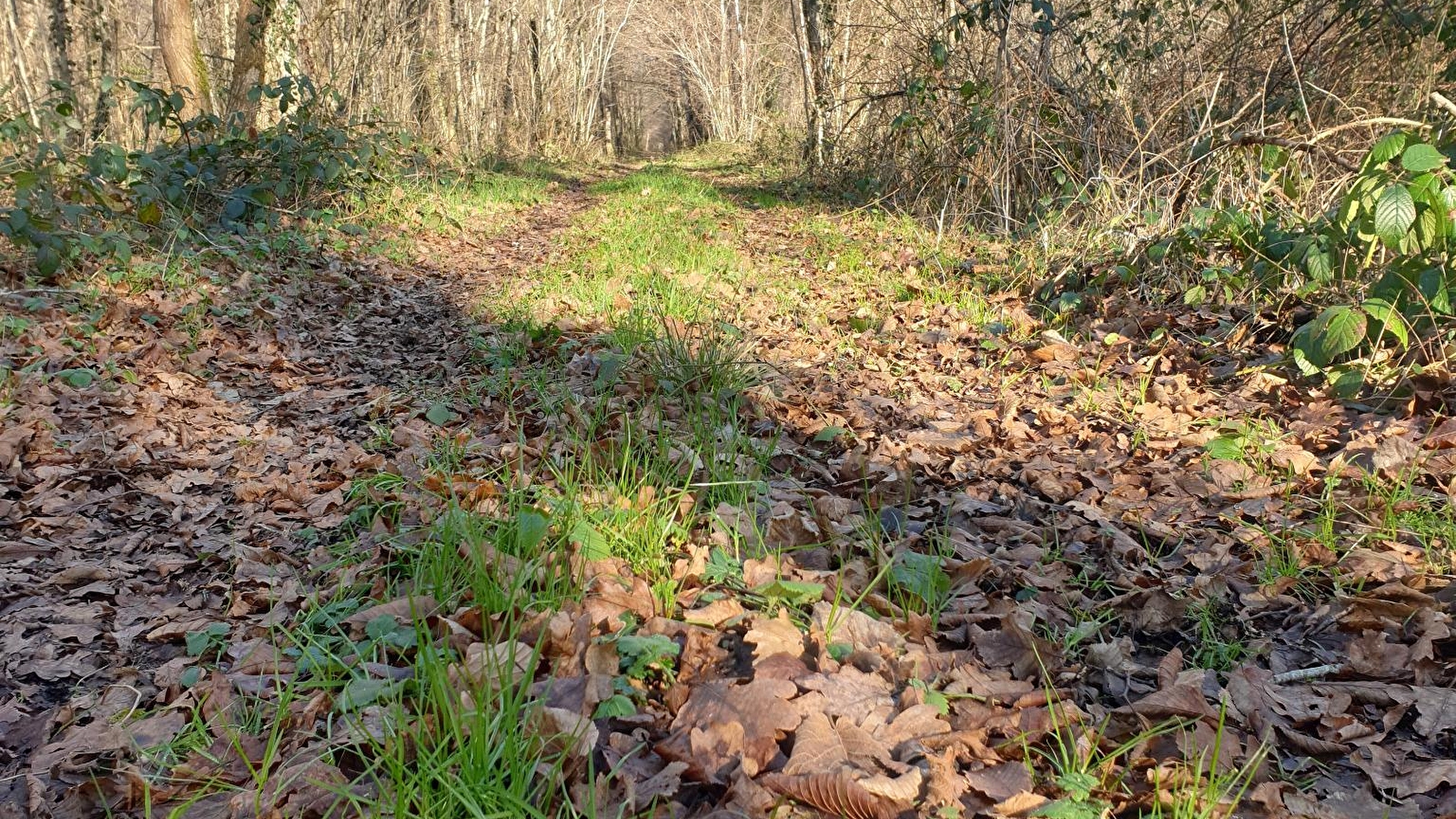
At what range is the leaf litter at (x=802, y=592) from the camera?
1581 mm

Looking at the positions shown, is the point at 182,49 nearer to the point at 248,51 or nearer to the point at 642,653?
the point at 248,51

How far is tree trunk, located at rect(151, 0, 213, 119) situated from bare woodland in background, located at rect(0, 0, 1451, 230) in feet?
0.06

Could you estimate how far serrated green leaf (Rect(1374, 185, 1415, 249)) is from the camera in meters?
3.02

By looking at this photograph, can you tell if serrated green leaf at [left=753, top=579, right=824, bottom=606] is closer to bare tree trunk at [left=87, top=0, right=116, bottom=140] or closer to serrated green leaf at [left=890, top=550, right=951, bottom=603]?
serrated green leaf at [left=890, top=550, right=951, bottom=603]

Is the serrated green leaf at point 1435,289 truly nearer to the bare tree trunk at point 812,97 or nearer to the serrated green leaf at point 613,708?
the serrated green leaf at point 613,708

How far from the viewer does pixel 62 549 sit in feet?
8.54

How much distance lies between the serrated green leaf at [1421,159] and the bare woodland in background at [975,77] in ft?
2.17

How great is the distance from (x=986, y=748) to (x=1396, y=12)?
668cm

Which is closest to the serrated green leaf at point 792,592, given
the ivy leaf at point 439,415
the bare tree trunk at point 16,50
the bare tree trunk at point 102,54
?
the ivy leaf at point 439,415

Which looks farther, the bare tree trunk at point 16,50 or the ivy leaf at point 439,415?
the bare tree trunk at point 16,50

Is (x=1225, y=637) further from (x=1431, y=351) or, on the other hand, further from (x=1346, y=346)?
(x=1431, y=351)

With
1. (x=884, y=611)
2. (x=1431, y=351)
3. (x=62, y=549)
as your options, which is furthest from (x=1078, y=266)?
(x=62, y=549)

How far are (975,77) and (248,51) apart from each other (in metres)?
6.84

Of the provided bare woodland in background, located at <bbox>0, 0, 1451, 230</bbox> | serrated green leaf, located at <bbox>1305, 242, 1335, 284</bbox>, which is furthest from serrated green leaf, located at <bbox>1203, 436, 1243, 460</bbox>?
bare woodland in background, located at <bbox>0, 0, 1451, 230</bbox>
